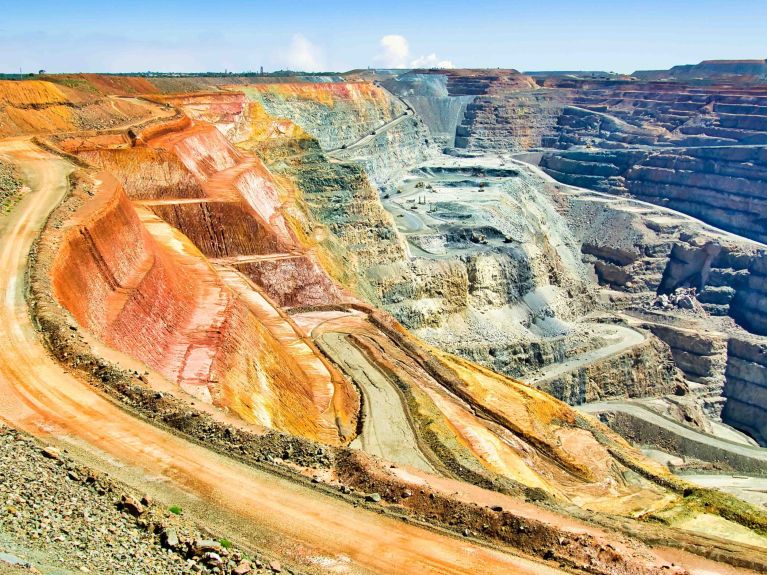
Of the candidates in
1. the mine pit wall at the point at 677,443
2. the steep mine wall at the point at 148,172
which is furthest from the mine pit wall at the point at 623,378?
the steep mine wall at the point at 148,172

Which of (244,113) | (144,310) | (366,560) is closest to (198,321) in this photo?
(144,310)

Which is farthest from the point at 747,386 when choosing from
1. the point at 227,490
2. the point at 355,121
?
the point at 355,121

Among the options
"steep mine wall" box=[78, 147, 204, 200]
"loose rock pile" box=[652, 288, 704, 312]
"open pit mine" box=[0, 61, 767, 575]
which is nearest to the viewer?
"open pit mine" box=[0, 61, 767, 575]

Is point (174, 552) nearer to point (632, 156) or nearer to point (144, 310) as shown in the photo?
point (144, 310)

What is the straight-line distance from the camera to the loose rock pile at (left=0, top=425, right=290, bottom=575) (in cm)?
995

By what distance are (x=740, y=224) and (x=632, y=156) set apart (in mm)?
21861

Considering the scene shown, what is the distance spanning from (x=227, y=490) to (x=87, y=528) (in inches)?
142

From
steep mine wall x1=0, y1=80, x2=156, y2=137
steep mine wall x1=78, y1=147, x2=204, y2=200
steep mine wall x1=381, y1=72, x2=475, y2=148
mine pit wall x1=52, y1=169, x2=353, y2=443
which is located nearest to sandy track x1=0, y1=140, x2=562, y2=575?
mine pit wall x1=52, y1=169, x2=353, y2=443

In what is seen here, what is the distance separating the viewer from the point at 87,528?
35.6 feet

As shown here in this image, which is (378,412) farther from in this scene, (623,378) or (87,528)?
(623,378)

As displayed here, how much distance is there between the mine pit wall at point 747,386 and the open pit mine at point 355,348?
24cm

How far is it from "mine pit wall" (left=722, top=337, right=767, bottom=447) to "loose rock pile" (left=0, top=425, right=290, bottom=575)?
67.5 metres

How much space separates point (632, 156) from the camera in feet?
382

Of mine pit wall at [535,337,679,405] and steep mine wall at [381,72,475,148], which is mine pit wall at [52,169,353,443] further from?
steep mine wall at [381,72,475,148]
